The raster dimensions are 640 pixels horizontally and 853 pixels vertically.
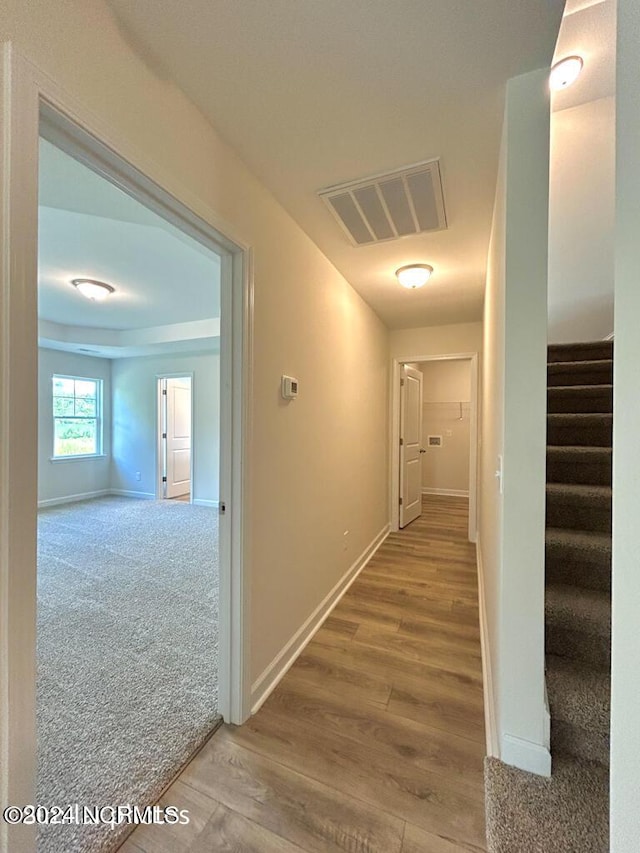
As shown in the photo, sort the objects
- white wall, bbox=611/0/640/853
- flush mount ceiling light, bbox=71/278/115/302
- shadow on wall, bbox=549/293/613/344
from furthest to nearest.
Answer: flush mount ceiling light, bbox=71/278/115/302, shadow on wall, bbox=549/293/613/344, white wall, bbox=611/0/640/853

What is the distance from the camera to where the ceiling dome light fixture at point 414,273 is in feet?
8.29

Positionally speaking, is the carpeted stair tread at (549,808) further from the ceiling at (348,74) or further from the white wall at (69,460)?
the white wall at (69,460)

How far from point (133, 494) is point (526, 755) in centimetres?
625

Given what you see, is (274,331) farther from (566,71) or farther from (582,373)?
(582,373)

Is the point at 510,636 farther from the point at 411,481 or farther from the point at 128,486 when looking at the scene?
the point at 128,486

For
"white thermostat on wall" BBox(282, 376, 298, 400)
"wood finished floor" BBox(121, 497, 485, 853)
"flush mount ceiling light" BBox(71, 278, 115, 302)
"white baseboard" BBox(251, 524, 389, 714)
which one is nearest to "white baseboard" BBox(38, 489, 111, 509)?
"flush mount ceiling light" BBox(71, 278, 115, 302)

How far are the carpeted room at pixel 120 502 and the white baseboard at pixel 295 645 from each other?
22 cm

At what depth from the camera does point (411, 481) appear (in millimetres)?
4598

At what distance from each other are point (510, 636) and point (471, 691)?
742 mm

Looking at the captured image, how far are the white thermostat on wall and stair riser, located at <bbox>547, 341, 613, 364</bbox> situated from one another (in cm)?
207

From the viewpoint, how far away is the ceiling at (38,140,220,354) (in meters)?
1.84

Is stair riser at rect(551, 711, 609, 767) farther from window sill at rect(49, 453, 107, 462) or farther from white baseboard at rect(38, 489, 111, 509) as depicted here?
window sill at rect(49, 453, 107, 462)

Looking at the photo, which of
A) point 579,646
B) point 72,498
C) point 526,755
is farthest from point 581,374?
point 72,498

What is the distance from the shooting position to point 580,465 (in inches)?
81.8
